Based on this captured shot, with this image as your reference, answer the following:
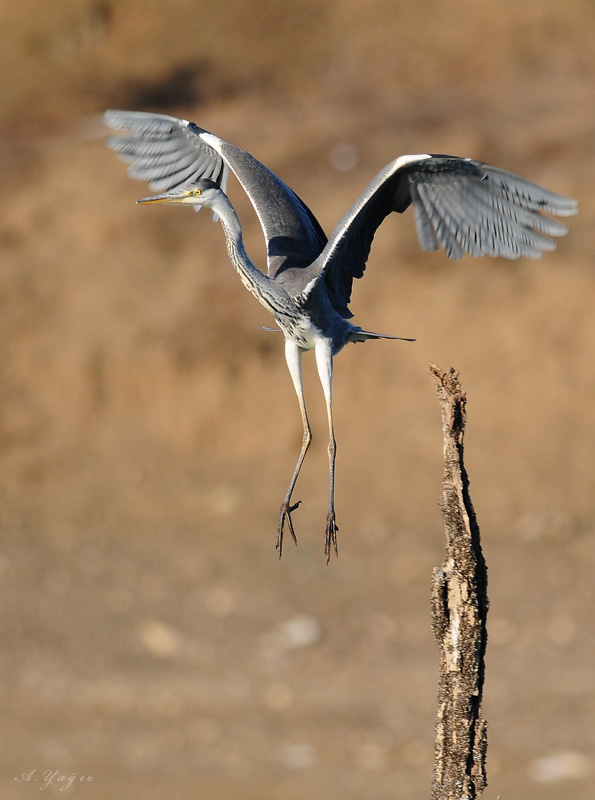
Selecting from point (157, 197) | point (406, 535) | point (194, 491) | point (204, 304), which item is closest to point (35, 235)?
point (204, 304)

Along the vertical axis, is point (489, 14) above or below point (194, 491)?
above

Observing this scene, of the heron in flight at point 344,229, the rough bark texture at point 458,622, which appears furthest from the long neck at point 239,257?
the rough bark texture at point 458,622

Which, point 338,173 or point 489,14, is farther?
point 489,14

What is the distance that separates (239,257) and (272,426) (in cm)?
A: 1017

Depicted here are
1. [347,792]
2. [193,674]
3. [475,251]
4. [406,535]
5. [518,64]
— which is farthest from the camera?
[518,64]

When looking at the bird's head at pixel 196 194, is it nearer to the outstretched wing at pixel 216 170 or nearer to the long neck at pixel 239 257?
the long neck at pixel 239 257

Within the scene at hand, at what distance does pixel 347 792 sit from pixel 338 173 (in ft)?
29.6

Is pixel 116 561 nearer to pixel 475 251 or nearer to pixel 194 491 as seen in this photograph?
pixel 194 491

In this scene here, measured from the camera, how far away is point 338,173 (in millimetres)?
17078

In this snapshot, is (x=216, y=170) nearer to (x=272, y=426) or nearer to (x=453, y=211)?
(x=453, y=211)

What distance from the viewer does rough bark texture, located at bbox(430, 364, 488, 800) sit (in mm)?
5105

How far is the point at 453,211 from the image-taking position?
604cm

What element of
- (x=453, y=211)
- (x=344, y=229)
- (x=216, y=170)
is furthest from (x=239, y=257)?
(x=216, y=170)

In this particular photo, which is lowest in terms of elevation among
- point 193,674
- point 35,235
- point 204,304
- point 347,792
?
point 347,792
